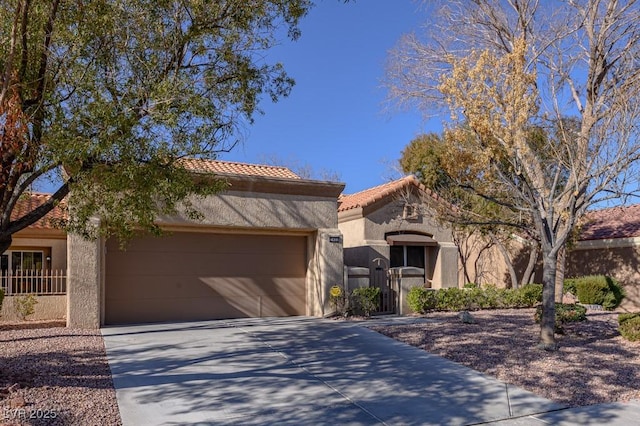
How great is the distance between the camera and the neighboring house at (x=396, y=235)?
733 inches

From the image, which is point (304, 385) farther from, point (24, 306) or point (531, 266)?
point (531, 266)

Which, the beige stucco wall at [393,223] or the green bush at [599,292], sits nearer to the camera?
the green bush at [599,292]

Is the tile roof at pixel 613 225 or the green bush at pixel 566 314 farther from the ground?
the tile roof at pixel 613 225

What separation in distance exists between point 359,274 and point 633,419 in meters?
9.40

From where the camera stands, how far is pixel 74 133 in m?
7.64

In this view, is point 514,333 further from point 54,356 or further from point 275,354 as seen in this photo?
point 54,356

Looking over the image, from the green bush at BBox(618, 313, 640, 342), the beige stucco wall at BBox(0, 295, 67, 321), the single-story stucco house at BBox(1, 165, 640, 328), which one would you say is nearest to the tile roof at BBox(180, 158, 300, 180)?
the single-story stucco house at BBox(1, 165, 640, 328)

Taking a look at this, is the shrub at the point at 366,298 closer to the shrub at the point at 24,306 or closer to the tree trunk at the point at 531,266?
the shrub at the point at 24,306

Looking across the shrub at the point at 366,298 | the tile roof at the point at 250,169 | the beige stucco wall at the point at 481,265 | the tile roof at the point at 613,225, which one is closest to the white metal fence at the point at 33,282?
the tile roof at the point at 250,169

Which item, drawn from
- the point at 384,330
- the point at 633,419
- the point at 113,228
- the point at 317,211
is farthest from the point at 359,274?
the point at 633,419

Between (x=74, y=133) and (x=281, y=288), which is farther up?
(x=74, y=133)

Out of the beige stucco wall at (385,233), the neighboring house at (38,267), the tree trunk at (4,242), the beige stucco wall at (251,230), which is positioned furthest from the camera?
the beige stucco wall at (385,233)

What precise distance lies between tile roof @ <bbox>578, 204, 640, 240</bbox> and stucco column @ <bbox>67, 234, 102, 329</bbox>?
16854mm

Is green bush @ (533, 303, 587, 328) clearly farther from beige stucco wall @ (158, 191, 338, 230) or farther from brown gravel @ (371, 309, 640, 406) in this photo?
beige stucco wall @ (158, 191, 338, 230)
